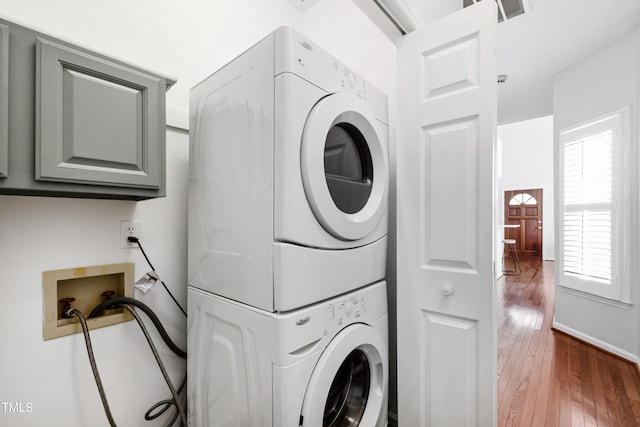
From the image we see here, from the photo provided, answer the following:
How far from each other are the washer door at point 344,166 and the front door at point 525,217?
316 inches

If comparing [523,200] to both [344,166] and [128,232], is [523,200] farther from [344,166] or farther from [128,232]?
[128,232]

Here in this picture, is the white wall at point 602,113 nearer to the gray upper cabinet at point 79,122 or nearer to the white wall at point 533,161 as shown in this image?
the gray upper cabinet at point 79,122

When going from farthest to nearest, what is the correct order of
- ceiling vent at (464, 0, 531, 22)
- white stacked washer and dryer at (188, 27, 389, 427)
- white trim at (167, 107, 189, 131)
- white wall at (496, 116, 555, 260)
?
white wall at (496, 116, 555, 260) → ceiling vent at (464, 0, 531, 22) → white trim at (167, 107, 189, 131) → white stacked washer and dryer at (188, 27, 389, 427)

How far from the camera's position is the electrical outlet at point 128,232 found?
116cm

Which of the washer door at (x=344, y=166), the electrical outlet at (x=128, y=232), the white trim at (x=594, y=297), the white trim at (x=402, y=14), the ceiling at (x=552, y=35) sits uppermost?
the ceiling at (x=552, y=35)

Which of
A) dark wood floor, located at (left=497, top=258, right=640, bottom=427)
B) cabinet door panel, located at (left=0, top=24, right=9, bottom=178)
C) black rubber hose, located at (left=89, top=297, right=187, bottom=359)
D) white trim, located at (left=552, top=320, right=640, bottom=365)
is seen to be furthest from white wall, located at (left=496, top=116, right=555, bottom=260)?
cabinet door panel, located at (left=0, top=24, right=9, bottom=178)

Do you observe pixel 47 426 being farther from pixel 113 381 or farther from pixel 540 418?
pixel 540 418

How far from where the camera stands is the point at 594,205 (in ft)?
8.87

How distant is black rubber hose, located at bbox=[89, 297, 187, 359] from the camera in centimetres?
109

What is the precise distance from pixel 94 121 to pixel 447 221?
131 cm

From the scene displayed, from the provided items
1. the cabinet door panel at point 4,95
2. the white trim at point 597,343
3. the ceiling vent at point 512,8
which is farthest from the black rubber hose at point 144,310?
the white trim at point 597,343

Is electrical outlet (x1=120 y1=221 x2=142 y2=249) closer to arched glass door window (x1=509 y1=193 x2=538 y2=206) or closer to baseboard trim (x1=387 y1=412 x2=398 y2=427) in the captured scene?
baseboard trim (x1=387 y1=412 x2=398 y2=427)

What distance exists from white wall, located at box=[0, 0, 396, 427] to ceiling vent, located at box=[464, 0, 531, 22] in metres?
1.70

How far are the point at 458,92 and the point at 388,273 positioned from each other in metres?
0.97
